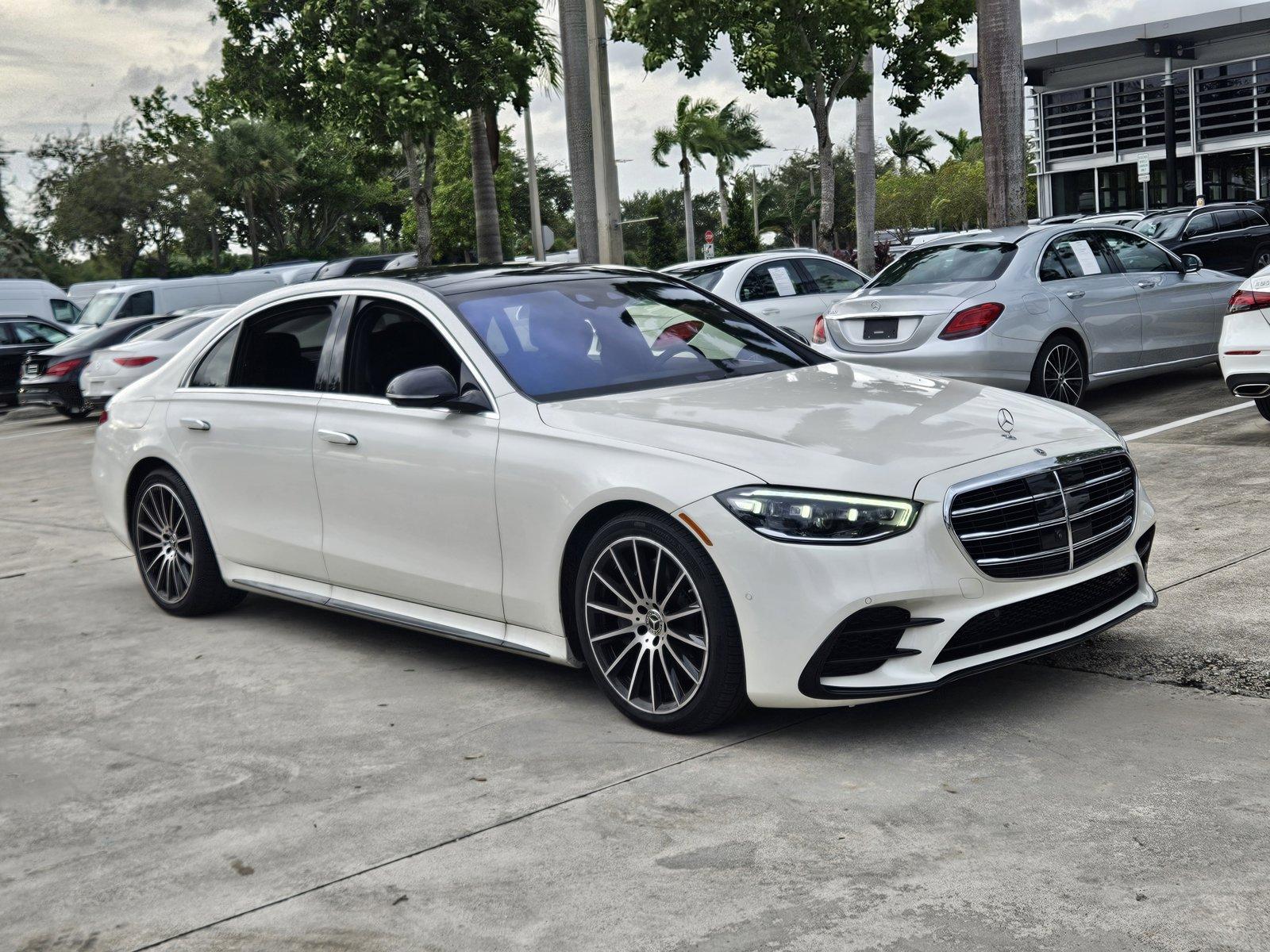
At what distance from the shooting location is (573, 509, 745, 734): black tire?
451 centimetres

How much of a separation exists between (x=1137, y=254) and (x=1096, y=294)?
1.02 metres

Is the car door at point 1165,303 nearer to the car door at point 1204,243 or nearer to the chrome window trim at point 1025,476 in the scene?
the chrome window trim at point 1025,476

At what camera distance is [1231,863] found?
348 centimetres

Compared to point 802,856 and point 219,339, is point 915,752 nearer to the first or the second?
point 802,856

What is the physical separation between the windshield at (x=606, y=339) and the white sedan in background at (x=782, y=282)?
8.10m

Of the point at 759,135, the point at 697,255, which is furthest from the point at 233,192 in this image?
the point at 697,255

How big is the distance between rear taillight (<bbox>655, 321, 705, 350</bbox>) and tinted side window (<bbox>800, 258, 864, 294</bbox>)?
9252 mm

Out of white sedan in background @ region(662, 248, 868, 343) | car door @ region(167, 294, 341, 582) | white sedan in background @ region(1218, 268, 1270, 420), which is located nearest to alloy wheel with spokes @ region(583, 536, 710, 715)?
car door @ region(167, 294, 341, 582)

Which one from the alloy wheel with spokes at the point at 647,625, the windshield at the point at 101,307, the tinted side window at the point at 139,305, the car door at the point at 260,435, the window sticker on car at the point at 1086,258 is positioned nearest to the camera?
the alloy wheel with spokes at the point at 647,625

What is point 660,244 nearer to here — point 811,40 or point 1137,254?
point 811,40

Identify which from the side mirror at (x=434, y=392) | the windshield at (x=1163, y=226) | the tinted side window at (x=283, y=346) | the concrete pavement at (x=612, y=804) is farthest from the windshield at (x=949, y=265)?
the windshield at (x=1163, y=226)

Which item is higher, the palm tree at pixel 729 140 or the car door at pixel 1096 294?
the palm tree at pixel 729 140

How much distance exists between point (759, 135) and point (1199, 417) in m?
70.4

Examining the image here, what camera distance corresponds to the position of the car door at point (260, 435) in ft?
20.1
